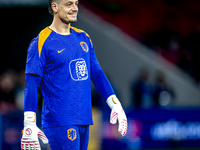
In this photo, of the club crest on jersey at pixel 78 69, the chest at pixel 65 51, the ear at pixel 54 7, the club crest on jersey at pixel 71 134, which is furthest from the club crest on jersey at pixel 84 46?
the club crest on jersey at pixel 71 134

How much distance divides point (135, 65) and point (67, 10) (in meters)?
10.4

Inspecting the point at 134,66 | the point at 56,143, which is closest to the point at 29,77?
Result: the point at 56,143

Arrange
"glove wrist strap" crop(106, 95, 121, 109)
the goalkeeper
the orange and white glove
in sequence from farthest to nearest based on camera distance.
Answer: "glove wrist strap" crop(106, 95, 121, 109) < the goalkeeper < the orange and white glove

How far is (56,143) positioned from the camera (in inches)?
152

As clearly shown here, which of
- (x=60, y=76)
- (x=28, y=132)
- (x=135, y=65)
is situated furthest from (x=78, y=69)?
(x=135, y=65)

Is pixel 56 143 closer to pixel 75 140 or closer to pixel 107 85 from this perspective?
pixel 75 140

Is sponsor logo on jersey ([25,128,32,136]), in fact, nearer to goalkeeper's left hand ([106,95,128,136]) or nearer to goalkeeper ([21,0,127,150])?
goalkeeper ([21,0,127,150])

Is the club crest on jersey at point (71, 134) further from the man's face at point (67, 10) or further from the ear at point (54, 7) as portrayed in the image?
the ear at point (54, 7)

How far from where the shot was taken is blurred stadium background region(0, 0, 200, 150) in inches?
409

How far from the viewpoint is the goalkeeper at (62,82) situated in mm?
3809

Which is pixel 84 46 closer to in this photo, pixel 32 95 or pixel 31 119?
pixel 32 95

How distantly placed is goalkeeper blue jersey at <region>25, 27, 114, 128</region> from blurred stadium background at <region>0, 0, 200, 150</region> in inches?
234

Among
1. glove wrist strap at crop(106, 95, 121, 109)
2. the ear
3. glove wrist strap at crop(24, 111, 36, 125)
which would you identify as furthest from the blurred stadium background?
glove wrist strap at crop(24, 111, 36, 125)

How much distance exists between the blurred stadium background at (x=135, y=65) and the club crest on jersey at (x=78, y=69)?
597 cm
